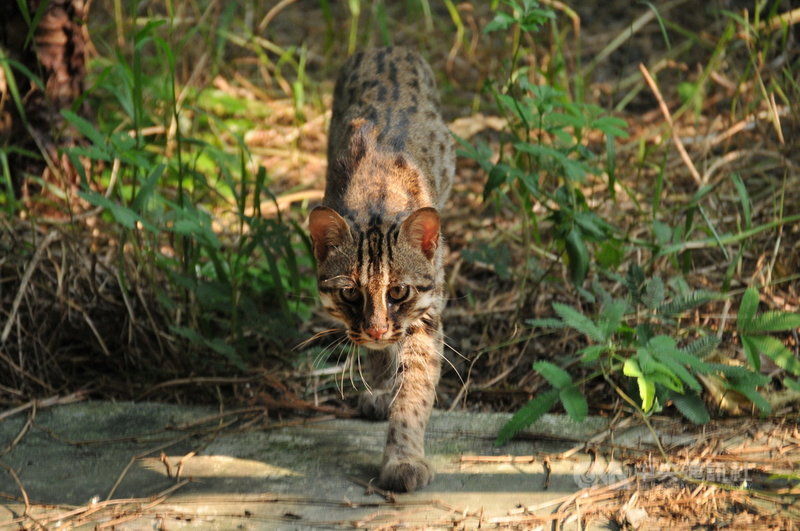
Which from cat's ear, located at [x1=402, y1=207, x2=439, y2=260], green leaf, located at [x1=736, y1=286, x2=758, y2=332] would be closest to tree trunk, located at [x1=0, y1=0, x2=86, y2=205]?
cat's ear, located at [x1=402, y1=207, x2=439, y2=260]

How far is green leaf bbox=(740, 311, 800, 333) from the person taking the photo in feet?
12.2

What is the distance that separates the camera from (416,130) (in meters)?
4.91

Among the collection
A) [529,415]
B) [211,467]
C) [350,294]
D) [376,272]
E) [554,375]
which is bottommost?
[211,467]

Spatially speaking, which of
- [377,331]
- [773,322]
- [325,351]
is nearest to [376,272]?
[377,331]

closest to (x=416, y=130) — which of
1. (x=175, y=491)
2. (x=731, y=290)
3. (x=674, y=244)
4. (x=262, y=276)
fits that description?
(x=262, y=276)

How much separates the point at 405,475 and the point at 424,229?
101 centimetres

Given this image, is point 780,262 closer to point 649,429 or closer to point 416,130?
point 649,429

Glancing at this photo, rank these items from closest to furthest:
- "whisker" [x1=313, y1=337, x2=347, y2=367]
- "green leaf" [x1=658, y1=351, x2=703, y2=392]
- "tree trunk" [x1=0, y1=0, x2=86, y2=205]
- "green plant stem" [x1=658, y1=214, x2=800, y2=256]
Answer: "green leaf" [x1=658, y1=351, x2=703, y2=392] → "whisker" [x1=313, y1=337, x2=347, y2=367] → "green plant stem" [x1=658, y1=214, x2=800, y2=256] → "tree trunk" [x1=0, y1=0, x2=86, y2=205]

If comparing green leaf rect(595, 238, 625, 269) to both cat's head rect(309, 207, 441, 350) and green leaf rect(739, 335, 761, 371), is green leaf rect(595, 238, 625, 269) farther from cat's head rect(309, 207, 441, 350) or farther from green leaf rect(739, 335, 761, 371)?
cat's head rect(309, 207, 441, 350)

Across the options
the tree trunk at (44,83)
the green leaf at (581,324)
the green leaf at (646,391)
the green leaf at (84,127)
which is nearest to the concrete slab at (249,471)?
the green leaf at (646,391)

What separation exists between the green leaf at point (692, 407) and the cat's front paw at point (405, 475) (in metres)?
1.06

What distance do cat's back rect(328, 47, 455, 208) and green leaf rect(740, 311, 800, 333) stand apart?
166cm

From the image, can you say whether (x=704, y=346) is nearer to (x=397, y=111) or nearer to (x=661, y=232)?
(x=661, y=232)

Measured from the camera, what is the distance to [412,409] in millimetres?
3898
